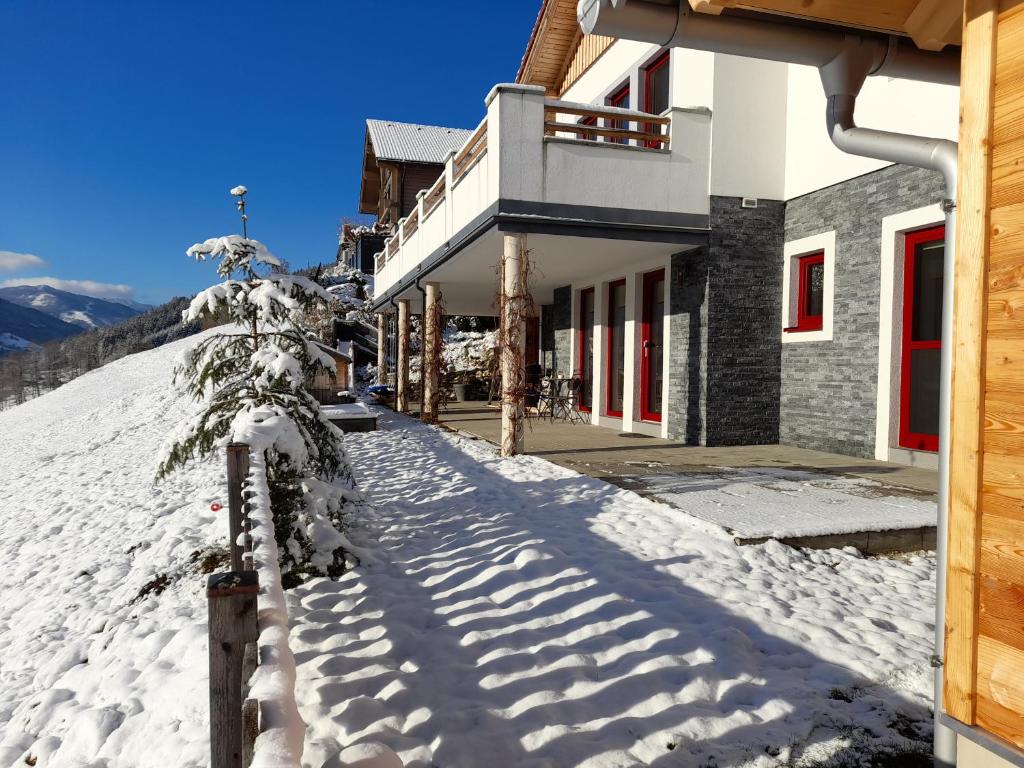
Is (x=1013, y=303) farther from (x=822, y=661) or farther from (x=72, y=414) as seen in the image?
(x=72, y=414)

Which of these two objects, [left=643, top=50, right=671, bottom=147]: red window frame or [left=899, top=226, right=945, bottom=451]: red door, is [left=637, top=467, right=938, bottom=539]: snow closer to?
[left=899, top=226, right=945, bottom=451]: red door

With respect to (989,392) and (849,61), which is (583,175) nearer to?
(849,61)

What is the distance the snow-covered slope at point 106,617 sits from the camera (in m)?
2.68

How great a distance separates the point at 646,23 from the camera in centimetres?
218

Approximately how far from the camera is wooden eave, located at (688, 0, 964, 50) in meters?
2.01

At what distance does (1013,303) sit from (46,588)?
20.2 feet

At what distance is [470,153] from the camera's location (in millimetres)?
8945

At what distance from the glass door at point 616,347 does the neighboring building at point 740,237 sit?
548 mm

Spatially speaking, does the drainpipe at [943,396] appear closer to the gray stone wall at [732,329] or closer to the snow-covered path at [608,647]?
the snow-covered path at [608,647]

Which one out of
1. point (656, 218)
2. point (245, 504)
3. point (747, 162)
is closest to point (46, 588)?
point (245, 504)

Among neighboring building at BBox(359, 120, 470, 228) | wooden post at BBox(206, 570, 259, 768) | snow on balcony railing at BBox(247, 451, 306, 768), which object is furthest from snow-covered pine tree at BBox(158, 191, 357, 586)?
neighboring building at BBox(359, 120, 470, 228)

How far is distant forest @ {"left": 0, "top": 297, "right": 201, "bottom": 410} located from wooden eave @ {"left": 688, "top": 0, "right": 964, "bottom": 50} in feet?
125

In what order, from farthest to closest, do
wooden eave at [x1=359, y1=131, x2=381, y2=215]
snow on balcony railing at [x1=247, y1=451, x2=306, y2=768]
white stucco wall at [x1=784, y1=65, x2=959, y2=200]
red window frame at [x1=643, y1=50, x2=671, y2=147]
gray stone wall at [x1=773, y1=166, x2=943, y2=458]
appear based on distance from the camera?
wooden eave at [x1=359, y1=131, x2=381, y2=215] → red window frame at [x1=643, y1=50, x2=671, y2=147] → gray stone wall at [x1=773, y1=166, x2=943, y2=458] → white stucco wall at [x1=784, y1=65, x2=959, y2=200] → snow on balcony railing at [x1=247, y1=451, x2=306, y2=768]

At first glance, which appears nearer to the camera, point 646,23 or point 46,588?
point 646,23
